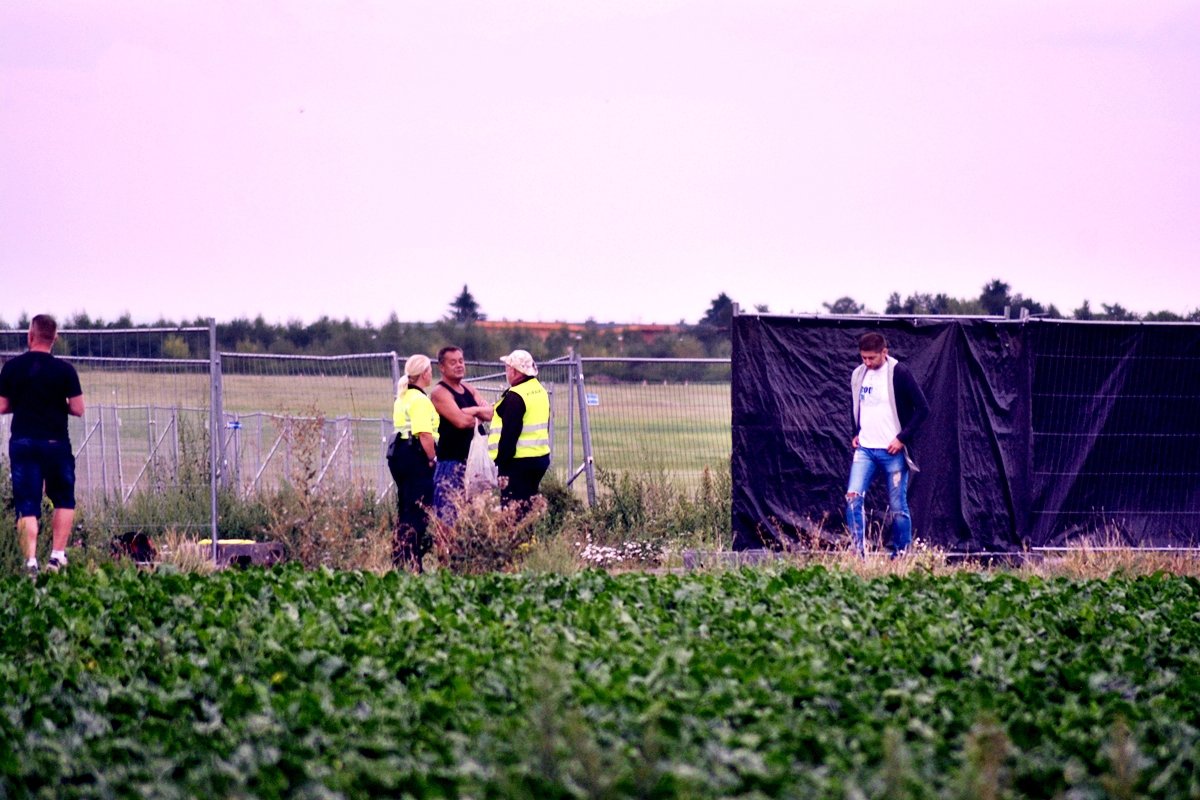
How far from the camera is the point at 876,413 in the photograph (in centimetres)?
1210

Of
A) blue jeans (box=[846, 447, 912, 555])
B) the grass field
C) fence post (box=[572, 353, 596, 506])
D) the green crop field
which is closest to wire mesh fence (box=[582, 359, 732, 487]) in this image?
the grass field

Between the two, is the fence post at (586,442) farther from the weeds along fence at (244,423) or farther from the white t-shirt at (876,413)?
the white t-shirt at (876,413)

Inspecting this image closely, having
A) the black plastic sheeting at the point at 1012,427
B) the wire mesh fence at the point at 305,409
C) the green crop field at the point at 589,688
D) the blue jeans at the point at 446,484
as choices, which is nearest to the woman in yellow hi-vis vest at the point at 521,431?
the blue jeans at the point at 446,484

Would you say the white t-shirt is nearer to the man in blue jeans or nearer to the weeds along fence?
the man in blue jeans

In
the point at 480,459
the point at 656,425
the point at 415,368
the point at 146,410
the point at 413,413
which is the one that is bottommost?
the point at 480,459

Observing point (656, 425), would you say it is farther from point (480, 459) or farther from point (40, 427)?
point (40, 427)

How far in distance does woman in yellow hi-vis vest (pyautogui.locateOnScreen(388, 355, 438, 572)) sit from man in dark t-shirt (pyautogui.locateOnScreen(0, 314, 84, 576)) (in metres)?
2.45

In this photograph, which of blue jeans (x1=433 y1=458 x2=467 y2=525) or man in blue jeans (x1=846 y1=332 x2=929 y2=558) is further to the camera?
man in blue jeans (x1=846 y1=332 x2=929 y2=558)

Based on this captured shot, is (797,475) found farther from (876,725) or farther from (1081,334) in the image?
(876,725)

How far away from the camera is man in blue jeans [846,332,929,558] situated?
1202 centimetres

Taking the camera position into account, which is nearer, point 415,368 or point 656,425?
point 415,368

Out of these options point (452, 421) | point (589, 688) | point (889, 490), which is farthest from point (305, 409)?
point (589, 688)

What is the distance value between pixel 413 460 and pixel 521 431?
0.89 meters

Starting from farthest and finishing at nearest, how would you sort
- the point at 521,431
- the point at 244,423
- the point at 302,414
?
the point at 244,423 → the point at 302,414 → the point at 521,431
